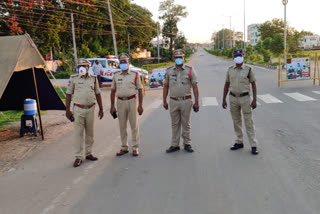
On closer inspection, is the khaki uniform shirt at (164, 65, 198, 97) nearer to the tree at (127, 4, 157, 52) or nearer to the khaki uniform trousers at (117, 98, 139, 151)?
the khaki uniform trousers at (117, 98, 139, 151)

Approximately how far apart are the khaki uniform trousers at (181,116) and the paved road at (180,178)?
30 cm

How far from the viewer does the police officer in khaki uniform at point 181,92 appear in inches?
244

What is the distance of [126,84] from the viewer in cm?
614

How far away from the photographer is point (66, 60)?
37.1 m

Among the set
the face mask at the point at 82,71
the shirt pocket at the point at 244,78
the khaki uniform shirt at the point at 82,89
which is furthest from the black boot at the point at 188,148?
the face mask at the point at 82,71

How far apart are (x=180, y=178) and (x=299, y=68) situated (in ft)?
45.8

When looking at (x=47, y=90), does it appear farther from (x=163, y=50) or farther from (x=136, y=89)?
(x=163, y=50)

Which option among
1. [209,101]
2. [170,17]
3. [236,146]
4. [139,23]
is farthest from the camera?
[170,17]

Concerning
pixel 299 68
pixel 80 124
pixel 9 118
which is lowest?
pixel 9 118

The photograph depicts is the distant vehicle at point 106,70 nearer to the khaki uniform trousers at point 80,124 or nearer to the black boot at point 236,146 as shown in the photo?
the khaki uniform trousers at point 80,124

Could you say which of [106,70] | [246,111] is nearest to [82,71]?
[246,111]

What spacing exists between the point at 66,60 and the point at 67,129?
96.3 ft

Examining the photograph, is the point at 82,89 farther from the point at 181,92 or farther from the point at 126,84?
the point at 181,92

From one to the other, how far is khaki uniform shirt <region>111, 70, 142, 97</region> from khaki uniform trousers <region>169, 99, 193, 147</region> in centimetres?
77
